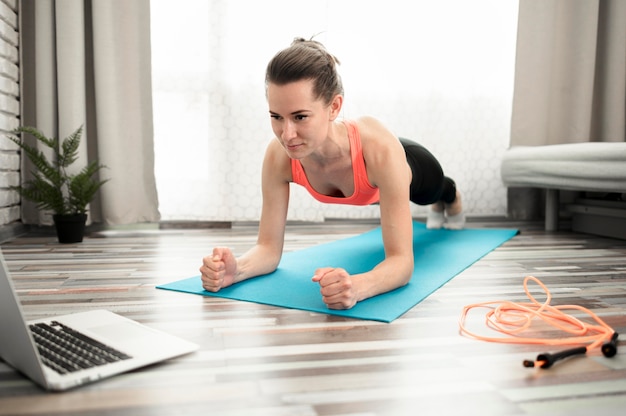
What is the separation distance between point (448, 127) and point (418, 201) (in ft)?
3.16

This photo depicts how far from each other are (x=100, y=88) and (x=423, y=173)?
64.5 inches

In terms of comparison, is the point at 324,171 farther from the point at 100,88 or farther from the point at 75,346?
the point at 100,88

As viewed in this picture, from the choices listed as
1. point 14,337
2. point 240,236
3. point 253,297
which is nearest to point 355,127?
point 253,297

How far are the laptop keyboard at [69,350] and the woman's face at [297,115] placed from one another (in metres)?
0.65

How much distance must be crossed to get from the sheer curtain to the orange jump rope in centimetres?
174

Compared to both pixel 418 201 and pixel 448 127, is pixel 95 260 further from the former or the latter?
pixel 448 127

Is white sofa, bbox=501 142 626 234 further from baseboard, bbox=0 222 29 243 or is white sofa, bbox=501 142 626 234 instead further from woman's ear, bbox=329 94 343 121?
baseboard, bbox=0 222 29 243

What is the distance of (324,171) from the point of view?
1666 millimetres

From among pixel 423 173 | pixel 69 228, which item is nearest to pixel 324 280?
pixel 423 173

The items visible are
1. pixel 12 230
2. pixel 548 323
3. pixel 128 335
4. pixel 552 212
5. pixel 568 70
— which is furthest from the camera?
pixel 568 70

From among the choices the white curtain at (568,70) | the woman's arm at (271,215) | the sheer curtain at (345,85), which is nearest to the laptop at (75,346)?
the woman's arm at (271,215)

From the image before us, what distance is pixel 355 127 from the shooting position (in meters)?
1.62

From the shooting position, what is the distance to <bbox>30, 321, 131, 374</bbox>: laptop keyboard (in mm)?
919

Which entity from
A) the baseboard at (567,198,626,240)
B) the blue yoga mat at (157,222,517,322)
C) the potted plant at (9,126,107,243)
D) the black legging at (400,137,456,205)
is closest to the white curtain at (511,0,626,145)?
the baseboard at (567,198,626,240)
